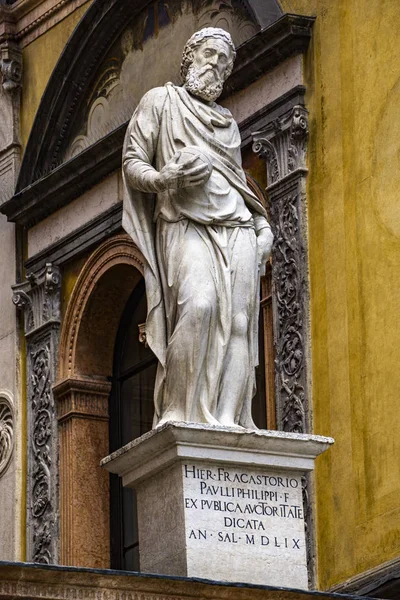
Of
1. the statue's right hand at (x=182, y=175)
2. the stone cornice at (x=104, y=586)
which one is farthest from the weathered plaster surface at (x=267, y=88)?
the stone cornice at (x=104, y=586)

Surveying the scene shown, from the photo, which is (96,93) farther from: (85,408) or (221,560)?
(221,560)

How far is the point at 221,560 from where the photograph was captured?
1334 cm

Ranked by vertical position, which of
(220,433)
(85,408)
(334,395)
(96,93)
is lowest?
(220,433)

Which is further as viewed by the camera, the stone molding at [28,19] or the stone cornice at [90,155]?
the stone molding at [28,19]

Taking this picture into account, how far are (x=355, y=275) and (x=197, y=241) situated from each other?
14.4 ft

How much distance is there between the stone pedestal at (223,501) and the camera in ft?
43.8

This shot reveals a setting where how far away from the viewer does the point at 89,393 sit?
21609 millimetres

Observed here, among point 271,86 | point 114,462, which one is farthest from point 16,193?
point 114,462

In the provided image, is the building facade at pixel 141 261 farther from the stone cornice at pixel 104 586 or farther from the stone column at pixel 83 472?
the stone cornice at pixel 104 586

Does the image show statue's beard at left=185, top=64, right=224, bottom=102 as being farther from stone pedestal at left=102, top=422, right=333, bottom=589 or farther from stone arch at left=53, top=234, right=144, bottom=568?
stone arch at left=53, top=234, right=144, bottom=568

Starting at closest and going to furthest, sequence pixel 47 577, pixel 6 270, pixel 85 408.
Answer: pixel 47 577, pixel 85 408, pixel 6 270

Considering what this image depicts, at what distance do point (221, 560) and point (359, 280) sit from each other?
5054 millimetres

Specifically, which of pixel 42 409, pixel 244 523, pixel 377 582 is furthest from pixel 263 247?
pixel 42 409

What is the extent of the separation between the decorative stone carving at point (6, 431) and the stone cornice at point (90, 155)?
5.47 ft
